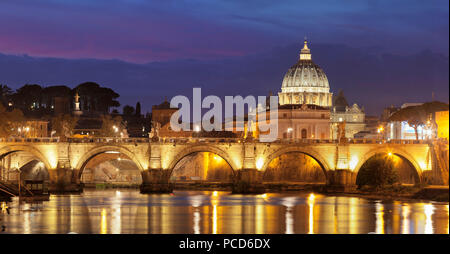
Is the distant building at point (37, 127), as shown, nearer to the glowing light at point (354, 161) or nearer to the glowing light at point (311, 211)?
the glowing light at point (354, 161)

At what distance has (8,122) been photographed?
292 ft

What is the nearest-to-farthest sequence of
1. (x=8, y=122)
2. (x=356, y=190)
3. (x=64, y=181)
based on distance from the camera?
(x=64, y=181) → (x=356, y=190) → (x=8, y=122)

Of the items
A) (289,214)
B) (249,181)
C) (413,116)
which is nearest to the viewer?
(289,214)

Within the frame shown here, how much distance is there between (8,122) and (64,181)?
1847 centimetres

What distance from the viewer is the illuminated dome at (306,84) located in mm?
152875

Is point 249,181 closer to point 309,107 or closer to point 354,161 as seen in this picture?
point 354,161

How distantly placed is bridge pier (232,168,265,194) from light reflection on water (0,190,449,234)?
446 cm

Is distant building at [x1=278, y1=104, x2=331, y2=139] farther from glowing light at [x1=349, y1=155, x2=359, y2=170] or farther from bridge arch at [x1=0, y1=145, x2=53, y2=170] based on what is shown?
bridge arch at [x1=0, y1=145, x2=53, y2=170]

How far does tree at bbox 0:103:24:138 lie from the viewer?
8488 centimetres

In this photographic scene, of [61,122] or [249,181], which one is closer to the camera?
[249,181]

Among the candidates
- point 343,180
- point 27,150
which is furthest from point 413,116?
point 27,150

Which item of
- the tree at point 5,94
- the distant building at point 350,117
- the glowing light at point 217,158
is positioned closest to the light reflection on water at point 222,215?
the glowing light at point 217,158

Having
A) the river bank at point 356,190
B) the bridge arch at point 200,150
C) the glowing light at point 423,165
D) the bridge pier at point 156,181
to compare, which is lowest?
the river bank at point 356,190
